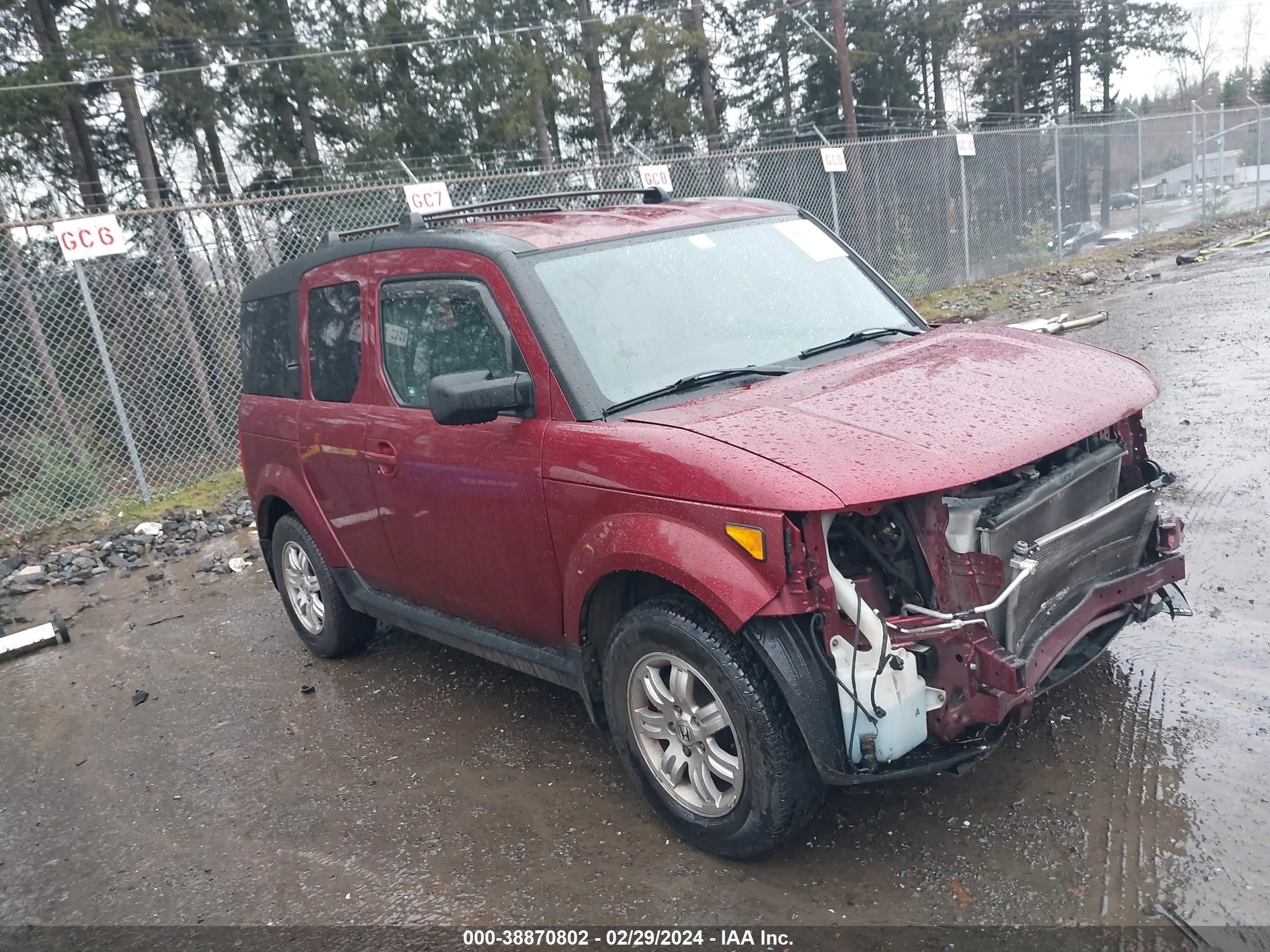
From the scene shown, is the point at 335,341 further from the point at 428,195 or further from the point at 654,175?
the point at 654,175

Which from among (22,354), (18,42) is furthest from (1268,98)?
(22,354)

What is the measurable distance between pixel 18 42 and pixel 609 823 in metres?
20.0

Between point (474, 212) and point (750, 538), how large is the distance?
255cm

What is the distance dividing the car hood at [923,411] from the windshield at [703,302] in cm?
23

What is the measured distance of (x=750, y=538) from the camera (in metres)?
2.86

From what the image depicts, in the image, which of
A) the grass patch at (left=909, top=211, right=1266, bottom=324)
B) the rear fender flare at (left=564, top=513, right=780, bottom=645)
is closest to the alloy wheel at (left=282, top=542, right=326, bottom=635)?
the rear fender flare at (left=564, top=513, right=780, bottom=645)

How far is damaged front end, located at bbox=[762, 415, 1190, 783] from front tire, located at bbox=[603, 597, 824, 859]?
0.19 metres

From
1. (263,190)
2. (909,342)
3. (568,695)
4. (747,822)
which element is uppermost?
(263,190)

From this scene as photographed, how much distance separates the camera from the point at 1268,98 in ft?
143

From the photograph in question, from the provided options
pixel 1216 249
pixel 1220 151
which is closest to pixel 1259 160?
pixel 1220 151

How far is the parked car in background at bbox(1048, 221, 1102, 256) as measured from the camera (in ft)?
69.6

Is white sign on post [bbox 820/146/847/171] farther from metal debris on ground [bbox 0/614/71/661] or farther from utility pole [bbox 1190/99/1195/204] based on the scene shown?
utility pole [bbox 1190/99/1195/204]

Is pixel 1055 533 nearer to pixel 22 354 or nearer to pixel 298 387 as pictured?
pixel 298 387

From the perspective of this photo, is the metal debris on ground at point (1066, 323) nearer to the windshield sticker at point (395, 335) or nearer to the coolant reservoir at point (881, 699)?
the windshield sticker at point (395, 335)
